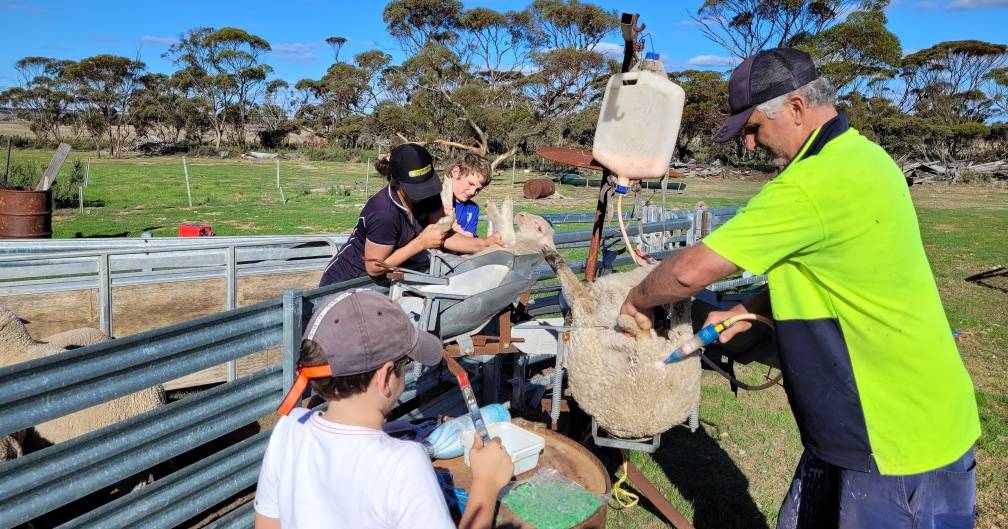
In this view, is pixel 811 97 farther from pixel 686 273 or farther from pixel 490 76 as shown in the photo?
pixel 490 76

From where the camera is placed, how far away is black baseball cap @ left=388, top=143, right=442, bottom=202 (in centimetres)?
345

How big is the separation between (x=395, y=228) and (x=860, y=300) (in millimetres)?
2173

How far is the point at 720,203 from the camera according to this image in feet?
88.0

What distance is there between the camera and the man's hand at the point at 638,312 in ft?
7.82

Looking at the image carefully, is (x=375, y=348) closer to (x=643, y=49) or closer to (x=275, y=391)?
(x=275, y=391)

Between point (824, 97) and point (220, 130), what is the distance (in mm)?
73035

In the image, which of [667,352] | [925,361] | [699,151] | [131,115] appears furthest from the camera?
[131,115]

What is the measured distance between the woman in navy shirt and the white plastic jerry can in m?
1.10

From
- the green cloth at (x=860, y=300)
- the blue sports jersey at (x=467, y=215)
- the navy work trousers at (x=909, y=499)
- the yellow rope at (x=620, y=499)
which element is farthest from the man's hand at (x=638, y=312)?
the blue sports jersey at (x=467, y=215)

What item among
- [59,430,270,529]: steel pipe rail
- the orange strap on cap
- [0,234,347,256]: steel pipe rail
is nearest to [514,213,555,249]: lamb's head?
[59,430,270,529]: steel pipe rail

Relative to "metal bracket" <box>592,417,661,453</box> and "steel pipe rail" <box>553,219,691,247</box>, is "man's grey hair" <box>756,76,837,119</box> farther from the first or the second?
"metal bracket" <box>592,417,661,453</box>

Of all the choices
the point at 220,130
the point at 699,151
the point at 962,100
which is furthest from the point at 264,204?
the point at 962,100

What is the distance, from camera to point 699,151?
5138cm

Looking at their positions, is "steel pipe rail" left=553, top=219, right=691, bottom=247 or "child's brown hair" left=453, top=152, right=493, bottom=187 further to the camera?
"child's brown hair" left=453, top=152, right=493, bottom=187
